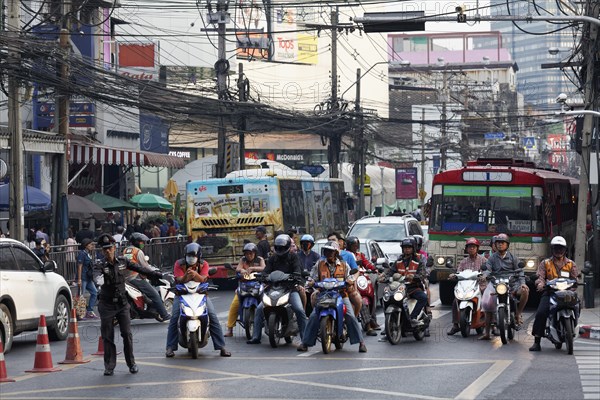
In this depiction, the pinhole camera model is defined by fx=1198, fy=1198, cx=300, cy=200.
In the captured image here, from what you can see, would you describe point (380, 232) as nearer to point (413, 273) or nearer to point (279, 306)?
point (413, 273)

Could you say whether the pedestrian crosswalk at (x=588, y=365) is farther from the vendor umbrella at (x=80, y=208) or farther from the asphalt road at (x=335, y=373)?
the vendor umbrella at (x=80, y=208)

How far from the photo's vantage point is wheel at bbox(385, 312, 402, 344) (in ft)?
58.5

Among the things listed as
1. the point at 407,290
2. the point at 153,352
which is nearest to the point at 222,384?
the point at 153,352

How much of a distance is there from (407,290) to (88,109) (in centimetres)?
2604

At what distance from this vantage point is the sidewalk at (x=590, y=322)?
62.6ft

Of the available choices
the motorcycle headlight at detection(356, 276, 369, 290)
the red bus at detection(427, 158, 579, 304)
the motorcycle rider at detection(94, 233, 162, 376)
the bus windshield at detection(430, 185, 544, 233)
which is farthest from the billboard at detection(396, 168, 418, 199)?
the motorcycle rider at detection(94, 233, 162, 376)

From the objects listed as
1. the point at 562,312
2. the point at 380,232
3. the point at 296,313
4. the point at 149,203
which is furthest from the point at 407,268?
the point at 149,203

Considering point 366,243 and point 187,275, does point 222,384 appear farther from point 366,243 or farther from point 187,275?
point 366,243

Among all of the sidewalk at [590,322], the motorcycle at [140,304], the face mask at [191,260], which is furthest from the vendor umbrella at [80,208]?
the face mask at [191,260]

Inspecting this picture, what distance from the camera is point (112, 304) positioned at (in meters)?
14.8

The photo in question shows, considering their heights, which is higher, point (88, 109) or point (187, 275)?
point (88, 109)

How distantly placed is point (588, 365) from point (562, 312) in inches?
52.3

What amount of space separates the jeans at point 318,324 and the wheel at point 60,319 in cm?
458

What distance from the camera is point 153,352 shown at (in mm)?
17156
